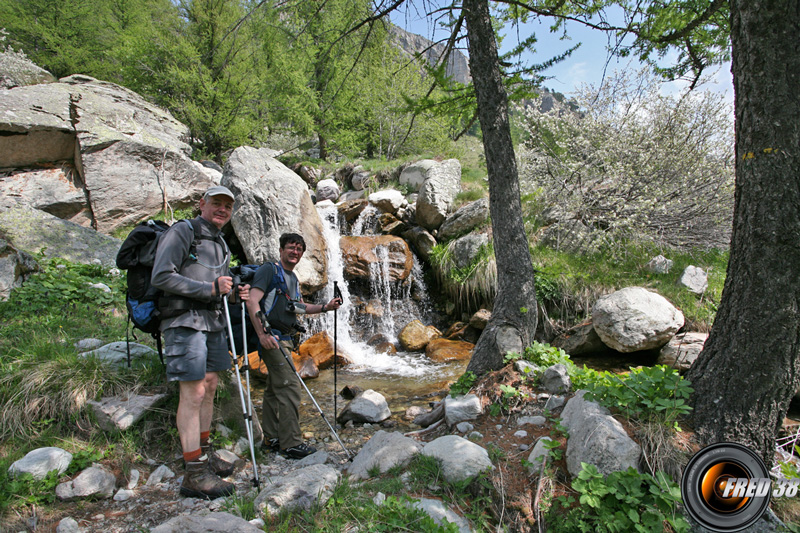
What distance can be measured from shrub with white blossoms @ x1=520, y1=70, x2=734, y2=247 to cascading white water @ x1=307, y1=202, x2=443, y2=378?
14.5ft

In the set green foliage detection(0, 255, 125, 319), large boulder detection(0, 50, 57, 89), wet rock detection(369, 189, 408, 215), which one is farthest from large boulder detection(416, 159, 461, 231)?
large boulder detection(0, 50, 57, 89)

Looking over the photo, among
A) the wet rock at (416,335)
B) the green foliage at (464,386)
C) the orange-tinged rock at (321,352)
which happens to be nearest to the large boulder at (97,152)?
the orange-tinged rock at (321,352)

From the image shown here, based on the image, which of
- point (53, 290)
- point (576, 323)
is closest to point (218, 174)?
point (53, 290)

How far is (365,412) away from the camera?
521 cm

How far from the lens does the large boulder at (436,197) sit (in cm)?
1098

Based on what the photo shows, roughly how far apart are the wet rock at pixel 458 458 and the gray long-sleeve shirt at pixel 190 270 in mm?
2148

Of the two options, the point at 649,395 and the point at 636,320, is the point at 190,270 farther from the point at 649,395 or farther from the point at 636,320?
the point at 636,320

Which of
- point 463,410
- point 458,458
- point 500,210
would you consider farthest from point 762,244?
point 463,410

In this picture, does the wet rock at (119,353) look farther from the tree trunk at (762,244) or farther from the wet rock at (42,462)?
the tree trunk at (762,244)

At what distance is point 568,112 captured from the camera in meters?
10.1

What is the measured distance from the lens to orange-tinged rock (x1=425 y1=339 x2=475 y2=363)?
7949 millimetres

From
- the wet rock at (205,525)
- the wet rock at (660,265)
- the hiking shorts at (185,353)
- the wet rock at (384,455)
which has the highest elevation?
the wet rock at (660,265)

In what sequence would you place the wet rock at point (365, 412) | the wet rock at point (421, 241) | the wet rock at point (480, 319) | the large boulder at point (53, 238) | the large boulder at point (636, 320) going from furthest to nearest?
the wet rock at point (421, 241) → the wet rock at point (480, 319) → the large boulder at point (53, 238) → the large boulder at point (636, 320) → the wet rock at point (365, 412)

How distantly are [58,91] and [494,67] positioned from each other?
40.5 ft
